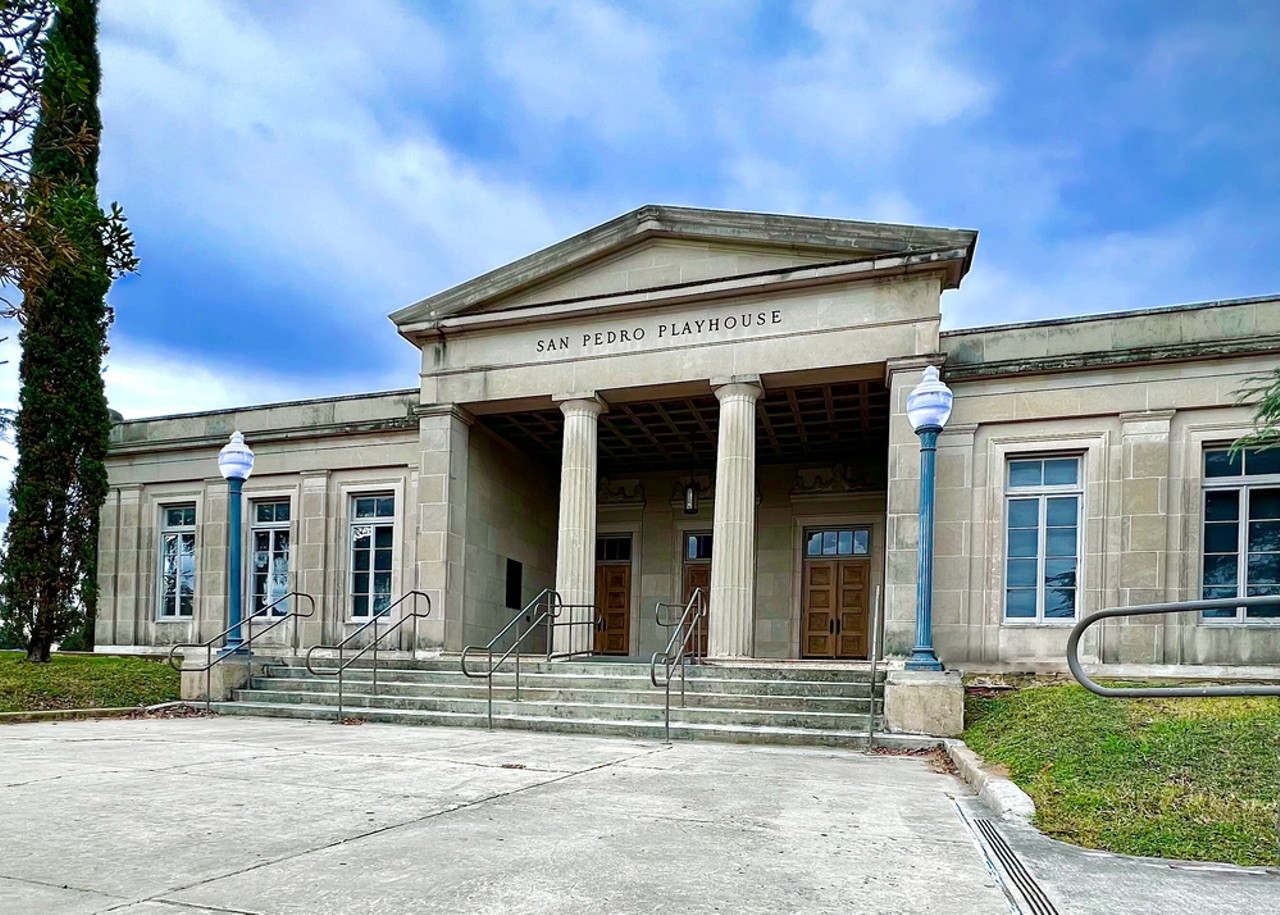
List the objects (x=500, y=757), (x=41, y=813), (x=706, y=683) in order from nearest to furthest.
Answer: (x=41, y=813)
(x=500, y=757)
(x=706, y=683)

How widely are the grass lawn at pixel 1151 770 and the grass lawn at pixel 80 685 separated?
10889 millimetres

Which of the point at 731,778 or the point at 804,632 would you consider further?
the point at 804,632

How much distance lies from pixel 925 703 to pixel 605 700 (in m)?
3.84

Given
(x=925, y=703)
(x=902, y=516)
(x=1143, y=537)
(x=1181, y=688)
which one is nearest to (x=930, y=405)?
(x=902, y=516)

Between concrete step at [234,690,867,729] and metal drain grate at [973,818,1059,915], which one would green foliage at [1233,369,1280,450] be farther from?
metal drain grate at [973,818,1059,915]

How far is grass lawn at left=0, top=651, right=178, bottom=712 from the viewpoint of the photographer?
39.2 ft

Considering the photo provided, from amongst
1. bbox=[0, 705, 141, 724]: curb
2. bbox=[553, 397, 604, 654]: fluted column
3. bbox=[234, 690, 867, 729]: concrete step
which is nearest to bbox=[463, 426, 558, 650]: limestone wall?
bbox=[553, 397, 604, 654]: fluted column

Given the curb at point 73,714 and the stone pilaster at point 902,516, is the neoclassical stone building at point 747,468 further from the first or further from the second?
the curb at point 73,714

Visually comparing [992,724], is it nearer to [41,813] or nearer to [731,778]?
[731,778]

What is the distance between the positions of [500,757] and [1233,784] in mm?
5482

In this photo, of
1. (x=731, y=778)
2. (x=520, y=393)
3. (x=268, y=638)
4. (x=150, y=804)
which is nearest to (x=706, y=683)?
(x=731, y=778)

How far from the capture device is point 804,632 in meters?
18.7

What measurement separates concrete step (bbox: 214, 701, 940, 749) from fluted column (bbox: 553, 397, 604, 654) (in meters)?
3.22

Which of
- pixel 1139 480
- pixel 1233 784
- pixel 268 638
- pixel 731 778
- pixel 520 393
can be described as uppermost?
pixel 520 393
